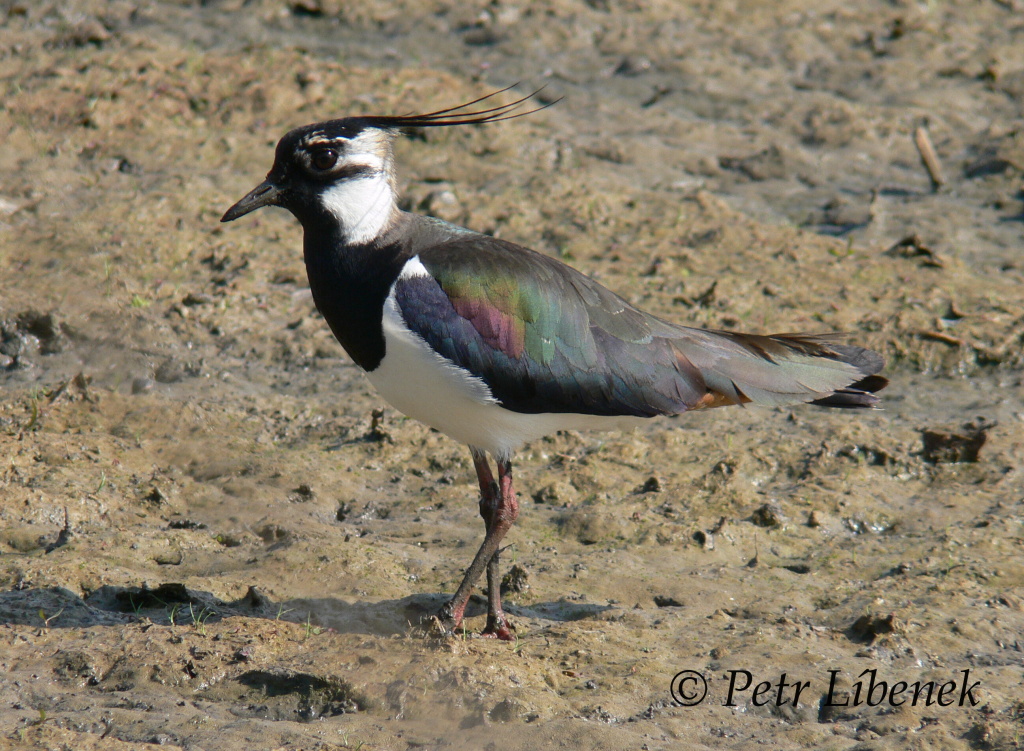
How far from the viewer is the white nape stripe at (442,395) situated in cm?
440

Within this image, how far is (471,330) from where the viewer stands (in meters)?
4.49

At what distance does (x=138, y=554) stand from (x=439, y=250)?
1913 mm

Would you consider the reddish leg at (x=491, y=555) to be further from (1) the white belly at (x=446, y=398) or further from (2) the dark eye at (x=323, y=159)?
(2) the dark eye at (x=323, y=159)

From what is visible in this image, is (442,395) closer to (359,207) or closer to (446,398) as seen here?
(446,398)

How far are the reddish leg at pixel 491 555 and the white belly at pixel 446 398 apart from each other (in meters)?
0.13

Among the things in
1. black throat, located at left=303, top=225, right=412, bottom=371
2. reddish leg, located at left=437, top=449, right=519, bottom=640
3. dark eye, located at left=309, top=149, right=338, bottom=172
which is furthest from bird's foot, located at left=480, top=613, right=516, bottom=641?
dark eye, located at left=309, top=149, right=338, bottom=172

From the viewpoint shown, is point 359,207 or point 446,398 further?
point 359,207

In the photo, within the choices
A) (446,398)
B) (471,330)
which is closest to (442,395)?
(446,398)

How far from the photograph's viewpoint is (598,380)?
4.62 m

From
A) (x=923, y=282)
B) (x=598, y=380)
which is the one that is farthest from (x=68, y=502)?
(x=923, y=282)

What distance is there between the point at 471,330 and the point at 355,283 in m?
0.52
